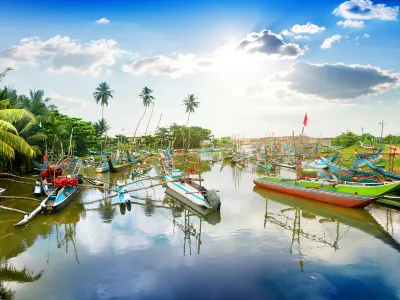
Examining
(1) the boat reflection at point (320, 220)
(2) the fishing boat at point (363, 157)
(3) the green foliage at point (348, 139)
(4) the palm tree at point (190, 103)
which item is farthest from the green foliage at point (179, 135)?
(1) the boat reflection at point (320, 220)

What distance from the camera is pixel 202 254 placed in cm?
990

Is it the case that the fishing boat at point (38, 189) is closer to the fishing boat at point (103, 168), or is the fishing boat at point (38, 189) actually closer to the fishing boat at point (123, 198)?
the fishing boat at point (123, 198)

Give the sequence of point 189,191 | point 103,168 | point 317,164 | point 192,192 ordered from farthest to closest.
Answer: point 317,164, point 103,168, point 189,191, point 192,192

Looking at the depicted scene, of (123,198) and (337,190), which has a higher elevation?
(337,190)

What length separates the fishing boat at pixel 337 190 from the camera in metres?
14.3

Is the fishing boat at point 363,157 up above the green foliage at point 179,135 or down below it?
below

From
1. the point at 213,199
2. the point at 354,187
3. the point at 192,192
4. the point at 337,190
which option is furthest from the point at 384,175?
the point at 192,192

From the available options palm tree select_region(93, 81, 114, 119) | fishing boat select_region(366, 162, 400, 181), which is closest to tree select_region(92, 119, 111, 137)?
palm tree select_region(93, 81, 114, 119)

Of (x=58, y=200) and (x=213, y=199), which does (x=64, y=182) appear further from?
(x=213, y=199)

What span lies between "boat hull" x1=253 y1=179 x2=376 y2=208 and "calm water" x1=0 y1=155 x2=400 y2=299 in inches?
23.1

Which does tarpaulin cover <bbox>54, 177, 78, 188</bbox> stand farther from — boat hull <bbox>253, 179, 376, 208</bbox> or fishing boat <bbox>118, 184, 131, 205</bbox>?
boat hull <bbox>253, 179, 376, 208</bbox>

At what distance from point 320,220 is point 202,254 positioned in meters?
7.33

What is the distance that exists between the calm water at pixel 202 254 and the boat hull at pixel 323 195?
Result: 23.1 inches

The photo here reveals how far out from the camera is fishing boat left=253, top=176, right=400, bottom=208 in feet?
47.1
